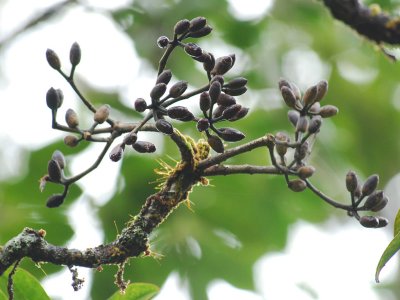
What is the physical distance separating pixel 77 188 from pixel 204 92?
5.26 ft

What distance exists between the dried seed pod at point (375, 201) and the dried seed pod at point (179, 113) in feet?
1.40

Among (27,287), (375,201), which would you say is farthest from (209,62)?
(27,287)

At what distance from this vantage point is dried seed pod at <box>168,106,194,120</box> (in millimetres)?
1584

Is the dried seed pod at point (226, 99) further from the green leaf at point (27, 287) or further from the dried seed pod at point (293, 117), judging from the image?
the green leaf at point (27, 287)

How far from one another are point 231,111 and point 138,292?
552mm

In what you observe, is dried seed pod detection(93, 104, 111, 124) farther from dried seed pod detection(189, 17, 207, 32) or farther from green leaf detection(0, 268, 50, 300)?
green leaf detection(0, 268, 50, 300)

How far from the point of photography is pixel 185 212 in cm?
327

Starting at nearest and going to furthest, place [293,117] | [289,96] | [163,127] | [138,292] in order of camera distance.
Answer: [163,127] < [289,96] < [293,117] < [138,292]

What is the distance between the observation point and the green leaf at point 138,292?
6.07 ft

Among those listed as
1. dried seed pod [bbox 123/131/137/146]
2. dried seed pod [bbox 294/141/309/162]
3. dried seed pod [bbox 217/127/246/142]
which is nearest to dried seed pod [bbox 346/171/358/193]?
dried seed pod [bbox 294/141/309/162]

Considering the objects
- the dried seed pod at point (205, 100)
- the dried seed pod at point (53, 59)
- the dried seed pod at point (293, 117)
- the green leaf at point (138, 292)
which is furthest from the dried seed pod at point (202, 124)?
the green leaf at point (138, 292)

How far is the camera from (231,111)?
1588mm

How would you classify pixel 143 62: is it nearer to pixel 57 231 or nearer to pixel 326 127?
pixel 326 127

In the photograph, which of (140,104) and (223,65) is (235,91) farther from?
(140,104)
